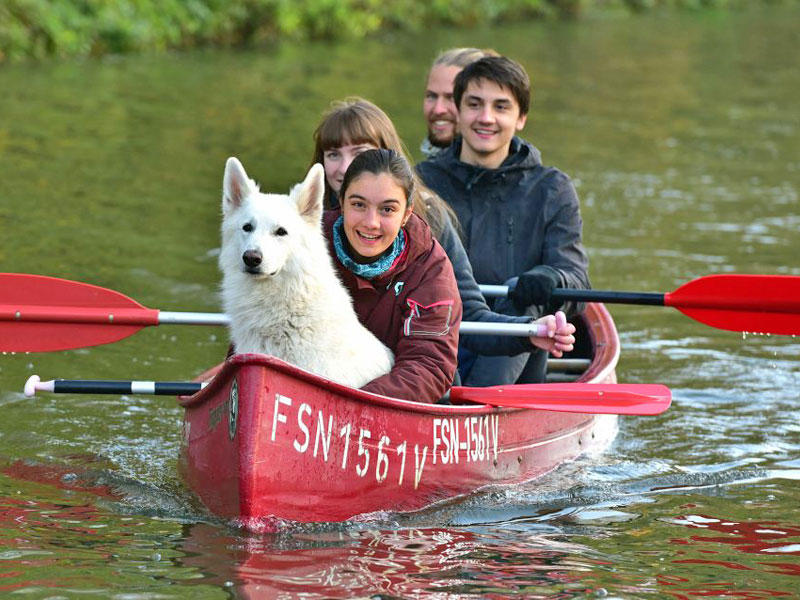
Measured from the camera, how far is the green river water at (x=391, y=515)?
6059 mm

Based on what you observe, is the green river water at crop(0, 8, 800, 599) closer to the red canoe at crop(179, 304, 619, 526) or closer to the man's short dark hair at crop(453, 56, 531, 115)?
the red canoe at crop(179, 304, 619, 526)

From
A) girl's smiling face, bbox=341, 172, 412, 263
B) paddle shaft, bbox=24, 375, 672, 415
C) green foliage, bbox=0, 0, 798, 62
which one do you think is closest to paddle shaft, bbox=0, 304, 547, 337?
paddle shaft, bbox=24, 375, 672, 415

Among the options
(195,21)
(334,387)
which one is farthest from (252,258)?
(195,21)

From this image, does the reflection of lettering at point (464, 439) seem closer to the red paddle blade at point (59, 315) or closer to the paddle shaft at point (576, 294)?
the paddle shaft at point (576, 294)

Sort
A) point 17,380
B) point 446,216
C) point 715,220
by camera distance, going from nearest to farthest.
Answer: point 446,216 → point 17,380 → point 715,220

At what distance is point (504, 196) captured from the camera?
845cm

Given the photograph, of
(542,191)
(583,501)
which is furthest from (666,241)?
(583,501)

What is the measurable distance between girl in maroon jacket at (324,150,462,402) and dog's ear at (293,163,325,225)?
1.03ft

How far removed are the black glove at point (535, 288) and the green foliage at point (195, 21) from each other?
61.3 ft

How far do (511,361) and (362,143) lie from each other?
5.17 ft

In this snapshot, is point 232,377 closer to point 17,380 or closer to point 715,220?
point 17,380

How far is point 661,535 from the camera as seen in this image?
6852 millimetres

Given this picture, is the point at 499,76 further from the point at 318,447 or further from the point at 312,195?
the point at 318,447

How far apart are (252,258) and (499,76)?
Result: 115 inches
